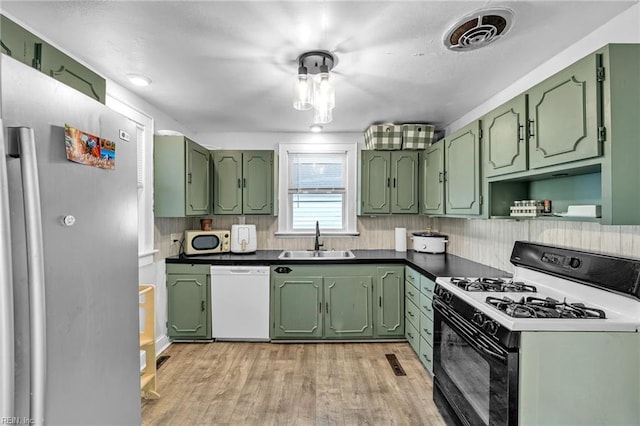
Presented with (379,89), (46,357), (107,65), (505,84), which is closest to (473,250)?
(505,84)

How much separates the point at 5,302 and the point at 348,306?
272 cm

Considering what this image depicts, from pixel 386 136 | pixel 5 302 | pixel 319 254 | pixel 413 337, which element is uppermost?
pixel 386 136

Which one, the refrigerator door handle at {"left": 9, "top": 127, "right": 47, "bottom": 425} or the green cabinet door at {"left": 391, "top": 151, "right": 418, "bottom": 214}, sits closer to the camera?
the refrigerator door handle at {"left": 9, "top": 127, "right": 47, "bottom": 425}

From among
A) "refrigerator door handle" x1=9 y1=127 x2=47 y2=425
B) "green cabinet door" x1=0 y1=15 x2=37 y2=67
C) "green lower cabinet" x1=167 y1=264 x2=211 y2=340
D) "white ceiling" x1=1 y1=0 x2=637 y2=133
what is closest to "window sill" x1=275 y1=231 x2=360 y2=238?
"green lower cabinet" x1=167 y1=264 x2=211 y2=340

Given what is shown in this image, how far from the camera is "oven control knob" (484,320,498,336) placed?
55.7 inches

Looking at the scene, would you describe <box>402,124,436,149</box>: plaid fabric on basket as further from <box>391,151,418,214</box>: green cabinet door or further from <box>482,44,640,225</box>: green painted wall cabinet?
<box>482,44,640,225</box>: green painted wall cabinet

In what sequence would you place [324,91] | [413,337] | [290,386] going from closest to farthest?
[324,91], [290,386], [413,337]

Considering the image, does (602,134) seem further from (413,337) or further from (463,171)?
(413,337)

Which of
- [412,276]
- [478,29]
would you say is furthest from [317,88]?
[412,276]

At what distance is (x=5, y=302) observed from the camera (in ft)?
2.17

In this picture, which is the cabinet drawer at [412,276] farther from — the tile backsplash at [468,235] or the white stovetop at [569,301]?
the white stovetop at [569,301]

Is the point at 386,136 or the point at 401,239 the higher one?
the point at 386,136

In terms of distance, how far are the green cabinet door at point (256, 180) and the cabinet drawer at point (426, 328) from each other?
201cm

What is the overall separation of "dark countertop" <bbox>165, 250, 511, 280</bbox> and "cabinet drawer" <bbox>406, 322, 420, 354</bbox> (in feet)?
1.94
